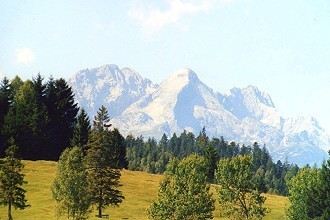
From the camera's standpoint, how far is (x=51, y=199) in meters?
80.2

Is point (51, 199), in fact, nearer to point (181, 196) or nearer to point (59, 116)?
point (181, 196)

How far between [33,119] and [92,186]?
5373 centimetres

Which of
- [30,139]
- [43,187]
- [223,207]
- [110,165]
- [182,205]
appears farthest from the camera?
[30,139]

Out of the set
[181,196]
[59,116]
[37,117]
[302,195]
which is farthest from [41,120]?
[302,195]

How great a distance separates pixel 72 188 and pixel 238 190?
25701mm

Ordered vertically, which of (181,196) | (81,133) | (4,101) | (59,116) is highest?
(4,101)

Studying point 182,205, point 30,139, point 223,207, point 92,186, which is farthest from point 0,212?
point 30,139

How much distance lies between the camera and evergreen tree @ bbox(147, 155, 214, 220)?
61219mm

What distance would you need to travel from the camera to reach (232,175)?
70438mm

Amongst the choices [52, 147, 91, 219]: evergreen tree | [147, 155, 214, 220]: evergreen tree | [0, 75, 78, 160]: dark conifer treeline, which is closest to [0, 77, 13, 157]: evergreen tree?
[0, 75, 78, 160]: dark conifer treeline

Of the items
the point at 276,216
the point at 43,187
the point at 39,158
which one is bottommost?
the point at 276,216

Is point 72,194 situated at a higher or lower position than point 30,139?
lower

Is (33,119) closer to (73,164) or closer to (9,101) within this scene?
(9,101)

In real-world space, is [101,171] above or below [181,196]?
above
